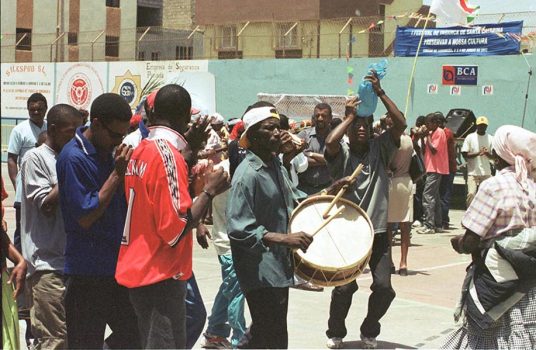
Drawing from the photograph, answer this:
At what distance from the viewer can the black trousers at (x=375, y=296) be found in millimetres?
7117

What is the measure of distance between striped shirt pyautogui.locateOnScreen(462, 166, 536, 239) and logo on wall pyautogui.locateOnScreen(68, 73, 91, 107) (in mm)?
26388

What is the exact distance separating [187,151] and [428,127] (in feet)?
36.8

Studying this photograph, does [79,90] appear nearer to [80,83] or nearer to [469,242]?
[80,83]

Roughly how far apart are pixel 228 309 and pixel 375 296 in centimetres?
112

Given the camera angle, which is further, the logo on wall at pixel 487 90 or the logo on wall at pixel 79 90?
the logo on wall at pixel 79 90

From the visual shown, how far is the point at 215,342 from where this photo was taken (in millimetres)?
7328

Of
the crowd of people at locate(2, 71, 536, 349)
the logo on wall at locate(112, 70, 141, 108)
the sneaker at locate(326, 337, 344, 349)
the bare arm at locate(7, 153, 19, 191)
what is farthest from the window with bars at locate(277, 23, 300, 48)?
the crowd of people at locate(2, 71, 536, 349)

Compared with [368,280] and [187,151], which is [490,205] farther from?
[368,280]

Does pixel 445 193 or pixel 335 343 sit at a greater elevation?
pixel 445 193

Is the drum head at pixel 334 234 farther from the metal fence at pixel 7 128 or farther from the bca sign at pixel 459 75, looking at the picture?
the metal fence at pixel 7 128

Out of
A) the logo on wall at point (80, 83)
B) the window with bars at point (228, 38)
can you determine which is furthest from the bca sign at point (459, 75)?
the logo on wall at point (80, 83)

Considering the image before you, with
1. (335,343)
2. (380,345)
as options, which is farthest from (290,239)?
(380,345)

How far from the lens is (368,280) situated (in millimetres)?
10398

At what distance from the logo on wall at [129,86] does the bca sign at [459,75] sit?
35.0ft
